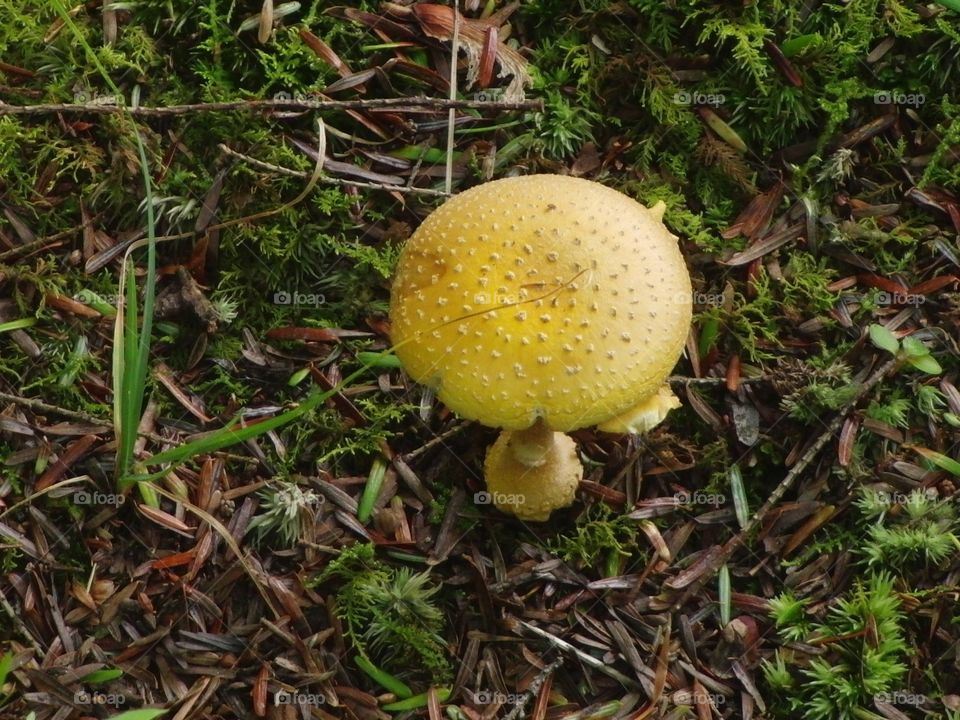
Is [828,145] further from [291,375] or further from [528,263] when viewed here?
[291,375]

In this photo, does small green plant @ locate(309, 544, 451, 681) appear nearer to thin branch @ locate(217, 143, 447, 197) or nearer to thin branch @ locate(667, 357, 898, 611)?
thin branch @ locate(667, 357, 898, 611)
